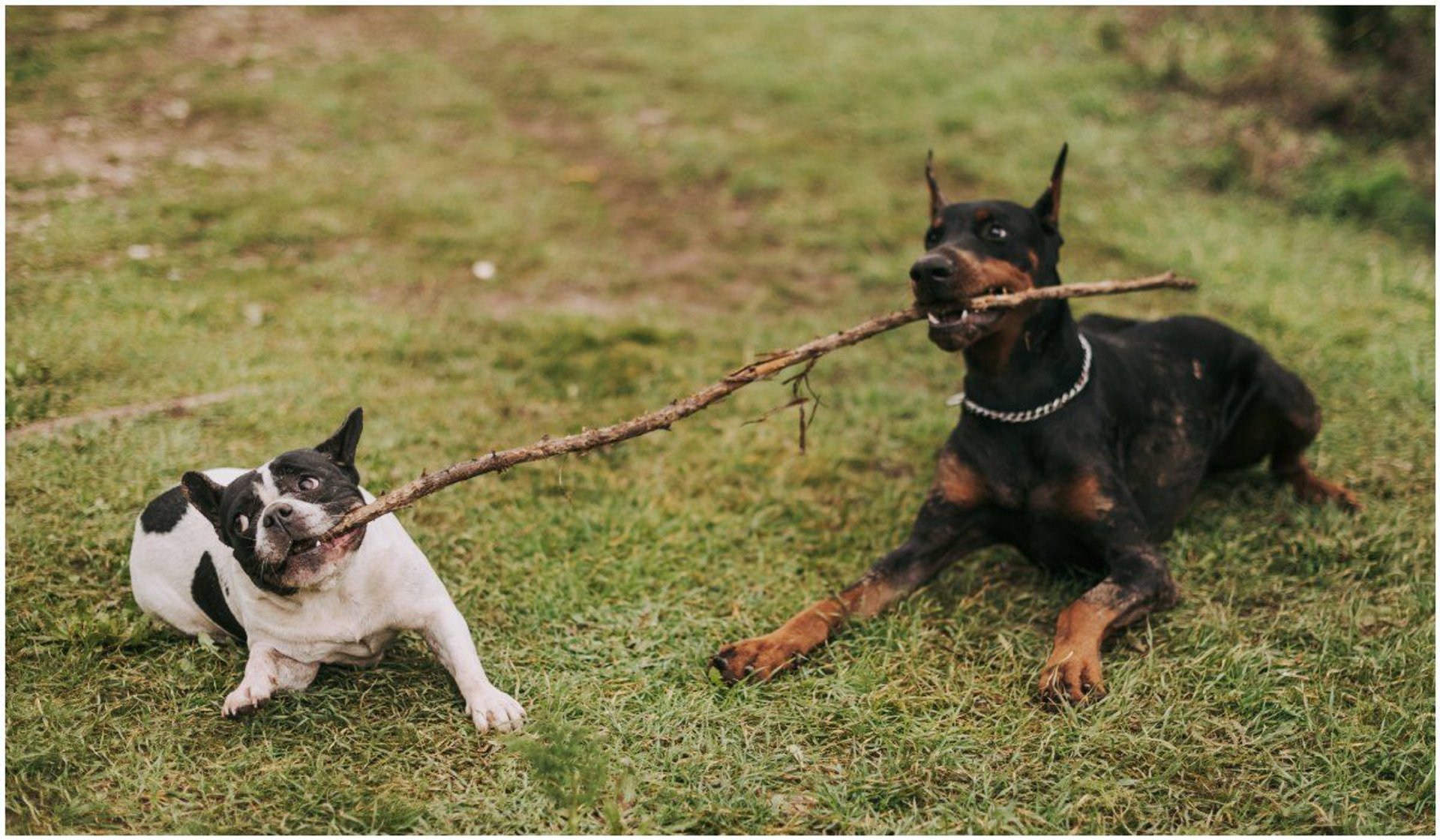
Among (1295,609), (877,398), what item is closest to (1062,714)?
(1295,609)

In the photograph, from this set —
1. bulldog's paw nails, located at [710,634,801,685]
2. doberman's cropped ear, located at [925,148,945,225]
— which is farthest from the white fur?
doberman's cropped ear, located at [925,148,945,225]

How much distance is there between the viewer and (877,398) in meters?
5.48

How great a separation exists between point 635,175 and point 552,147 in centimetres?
88

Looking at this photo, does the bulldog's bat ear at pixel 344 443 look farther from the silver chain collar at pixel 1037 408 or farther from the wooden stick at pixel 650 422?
the silver chain collar at pixel 1037 408

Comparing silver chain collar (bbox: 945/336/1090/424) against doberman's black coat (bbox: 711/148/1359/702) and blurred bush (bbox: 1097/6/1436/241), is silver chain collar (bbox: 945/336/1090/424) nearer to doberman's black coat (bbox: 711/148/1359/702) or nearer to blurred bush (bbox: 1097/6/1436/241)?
doberman's black coat (bbox: 711/148/1359/702)

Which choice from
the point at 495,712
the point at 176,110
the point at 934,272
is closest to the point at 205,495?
the point at 495,712

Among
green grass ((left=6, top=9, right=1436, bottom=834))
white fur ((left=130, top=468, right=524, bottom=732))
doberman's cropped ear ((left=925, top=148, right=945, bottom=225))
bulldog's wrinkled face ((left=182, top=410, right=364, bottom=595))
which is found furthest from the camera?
doberman's cropped ear ((left=925, top=148, right=945, bottom=225))

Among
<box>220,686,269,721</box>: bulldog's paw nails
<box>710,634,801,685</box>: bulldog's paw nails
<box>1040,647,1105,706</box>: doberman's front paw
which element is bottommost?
<box>220,686,269,721</box>: bulldog's paw nails

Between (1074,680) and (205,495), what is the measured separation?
267cm

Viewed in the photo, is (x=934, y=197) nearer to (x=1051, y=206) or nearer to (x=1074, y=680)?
(x=1051, y=206)

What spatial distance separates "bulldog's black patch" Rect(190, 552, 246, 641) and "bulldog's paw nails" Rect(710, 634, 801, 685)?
4.95 feet

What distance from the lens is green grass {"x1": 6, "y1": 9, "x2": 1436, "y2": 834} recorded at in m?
3.05

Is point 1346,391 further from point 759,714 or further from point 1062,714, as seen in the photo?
point 759,714

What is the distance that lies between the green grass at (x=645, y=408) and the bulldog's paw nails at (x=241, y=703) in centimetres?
7
